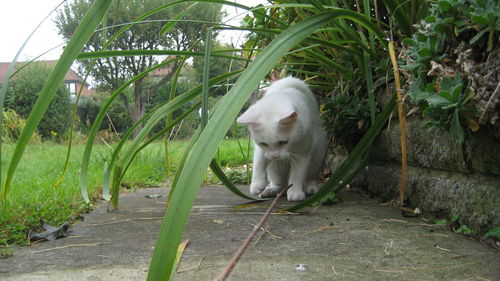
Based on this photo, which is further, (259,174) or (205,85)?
(259,174)

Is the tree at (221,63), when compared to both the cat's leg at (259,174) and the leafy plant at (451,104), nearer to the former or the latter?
the cat's leg at (259,174)

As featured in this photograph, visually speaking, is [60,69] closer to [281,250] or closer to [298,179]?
[281,250]

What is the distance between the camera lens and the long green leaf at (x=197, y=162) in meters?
0.49

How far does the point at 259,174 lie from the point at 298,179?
0.21 meters

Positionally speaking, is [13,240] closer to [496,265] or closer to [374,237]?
[374,237]

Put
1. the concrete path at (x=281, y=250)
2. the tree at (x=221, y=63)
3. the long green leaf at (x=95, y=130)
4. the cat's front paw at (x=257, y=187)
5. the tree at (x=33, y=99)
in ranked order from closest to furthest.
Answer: the concrete path at (x=281, y=250) < the long green leaf at (x=95, y=130) < the cat's front paw at (x=257, y=187) < the tree at (x=221, y=63) < the tree at (x=33, y=99)

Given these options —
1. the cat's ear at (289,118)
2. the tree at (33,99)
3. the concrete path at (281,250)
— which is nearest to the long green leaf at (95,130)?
the concrete path at (281,250)

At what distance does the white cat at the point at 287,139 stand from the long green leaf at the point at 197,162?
0.99m

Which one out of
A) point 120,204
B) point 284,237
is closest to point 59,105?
point 120,204

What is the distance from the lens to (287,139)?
183cm

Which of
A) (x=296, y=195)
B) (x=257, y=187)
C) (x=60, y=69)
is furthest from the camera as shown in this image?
(x=257, y=187)

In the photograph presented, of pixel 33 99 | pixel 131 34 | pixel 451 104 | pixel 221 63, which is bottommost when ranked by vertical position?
pixel 451 104

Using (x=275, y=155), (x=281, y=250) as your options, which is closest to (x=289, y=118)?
(x=275, y=155)

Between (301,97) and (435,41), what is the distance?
3.30ft
